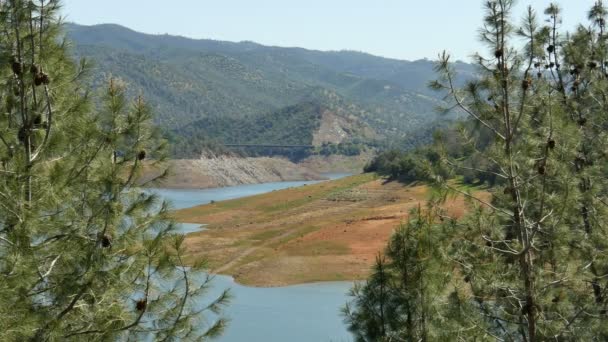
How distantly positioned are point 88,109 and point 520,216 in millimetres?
6222

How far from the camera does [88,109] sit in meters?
9.67

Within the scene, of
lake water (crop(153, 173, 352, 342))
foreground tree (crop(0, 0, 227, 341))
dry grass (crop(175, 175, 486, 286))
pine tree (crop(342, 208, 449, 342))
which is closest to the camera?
foreground tree (crop(0, 0, 227, 341))

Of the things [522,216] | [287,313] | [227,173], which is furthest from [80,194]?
[227,173]

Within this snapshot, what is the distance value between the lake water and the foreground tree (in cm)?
2036

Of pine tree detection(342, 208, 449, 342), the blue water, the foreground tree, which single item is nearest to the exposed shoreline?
the blue water

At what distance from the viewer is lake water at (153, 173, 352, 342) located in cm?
3575

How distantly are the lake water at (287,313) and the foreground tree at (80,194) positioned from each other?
20359mm

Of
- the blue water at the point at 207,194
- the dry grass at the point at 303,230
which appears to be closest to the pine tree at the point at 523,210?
the dry grass at the point at 303,230

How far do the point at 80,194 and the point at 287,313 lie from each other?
32.4 meters

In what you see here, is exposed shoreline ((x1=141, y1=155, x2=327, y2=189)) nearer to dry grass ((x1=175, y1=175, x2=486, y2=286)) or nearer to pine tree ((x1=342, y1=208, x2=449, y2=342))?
dry grass ((x1=175, y1=175, x2=486, y2=286))

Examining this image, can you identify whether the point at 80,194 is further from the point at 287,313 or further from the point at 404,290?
the point at 287,313

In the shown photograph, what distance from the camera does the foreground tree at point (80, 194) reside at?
889 cm

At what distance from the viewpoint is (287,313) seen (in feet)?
133

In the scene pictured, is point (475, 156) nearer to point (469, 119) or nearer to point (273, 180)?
point (469, 119)
